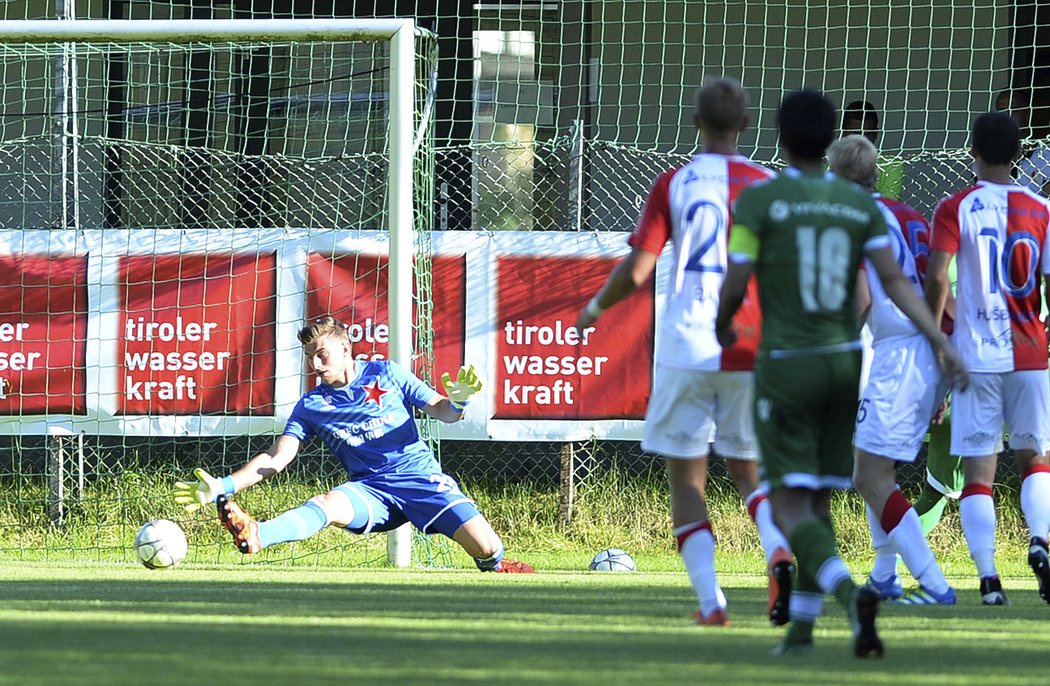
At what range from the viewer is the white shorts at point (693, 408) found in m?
5.16

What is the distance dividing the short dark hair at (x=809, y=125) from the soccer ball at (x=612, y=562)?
4.68 m

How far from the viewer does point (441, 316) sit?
9828mm

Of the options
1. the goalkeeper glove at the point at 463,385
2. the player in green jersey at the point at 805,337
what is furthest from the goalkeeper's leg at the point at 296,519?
the player in green jersey at the point at 805,337

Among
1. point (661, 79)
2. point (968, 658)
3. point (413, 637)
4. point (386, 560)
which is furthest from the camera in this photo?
point (661, 79)

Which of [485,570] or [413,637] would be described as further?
[485,570]

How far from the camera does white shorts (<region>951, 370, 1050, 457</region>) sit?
6.45 metres

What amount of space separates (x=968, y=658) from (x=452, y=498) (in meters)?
4.37

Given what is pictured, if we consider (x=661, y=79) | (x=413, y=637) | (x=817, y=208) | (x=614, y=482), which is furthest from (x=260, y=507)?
(x=817, y=208)

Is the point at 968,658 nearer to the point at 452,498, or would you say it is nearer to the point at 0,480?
the point at 452,498

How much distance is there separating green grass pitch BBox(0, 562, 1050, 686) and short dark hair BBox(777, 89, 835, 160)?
140 centimetres

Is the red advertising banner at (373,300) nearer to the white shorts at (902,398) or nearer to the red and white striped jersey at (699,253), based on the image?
the white shorts at (902,398)

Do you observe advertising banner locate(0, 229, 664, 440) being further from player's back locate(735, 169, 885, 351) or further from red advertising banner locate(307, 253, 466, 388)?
player's back locate(735, 169, 885, 351)

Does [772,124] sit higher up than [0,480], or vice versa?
[772,124]

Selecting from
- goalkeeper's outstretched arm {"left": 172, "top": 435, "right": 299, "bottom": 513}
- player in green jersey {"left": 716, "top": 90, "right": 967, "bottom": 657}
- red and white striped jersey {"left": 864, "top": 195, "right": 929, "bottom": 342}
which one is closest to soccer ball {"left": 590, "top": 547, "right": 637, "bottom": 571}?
goalkeeper's outstretched arm {"left": 172, "top": 435, "right": 299, "bottom": 513}
